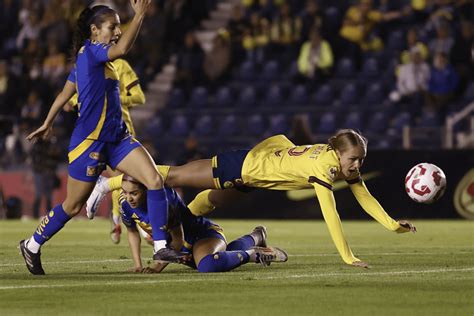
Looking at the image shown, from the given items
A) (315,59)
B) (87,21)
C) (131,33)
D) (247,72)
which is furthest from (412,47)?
(131,33)

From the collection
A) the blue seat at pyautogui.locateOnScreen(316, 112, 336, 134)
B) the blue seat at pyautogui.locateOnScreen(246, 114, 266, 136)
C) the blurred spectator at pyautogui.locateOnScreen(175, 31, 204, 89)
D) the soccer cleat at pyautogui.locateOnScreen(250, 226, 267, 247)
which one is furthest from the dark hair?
the blurred spectator at pyautogui.locateOnScreen(175, 31, 204, 89)

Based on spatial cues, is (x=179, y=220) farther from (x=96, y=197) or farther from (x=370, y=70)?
(x=370, y=70)

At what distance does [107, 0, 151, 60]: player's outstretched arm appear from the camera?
29.2 ft

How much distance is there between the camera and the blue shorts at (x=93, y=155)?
9602 millimetres

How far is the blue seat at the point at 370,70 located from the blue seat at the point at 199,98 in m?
3.49

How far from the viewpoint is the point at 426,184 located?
37.7 ft

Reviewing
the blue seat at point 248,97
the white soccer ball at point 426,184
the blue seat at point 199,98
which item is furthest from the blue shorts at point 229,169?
the blue seat at point 199,98

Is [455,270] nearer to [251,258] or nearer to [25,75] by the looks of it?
[251,258]

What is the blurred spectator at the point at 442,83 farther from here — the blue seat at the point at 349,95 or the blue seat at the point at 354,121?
the blue seat at the point at 349,95

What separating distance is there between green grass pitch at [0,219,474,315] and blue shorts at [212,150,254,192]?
757mm

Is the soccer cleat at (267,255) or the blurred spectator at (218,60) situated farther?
the blurred spectator at (218,60)

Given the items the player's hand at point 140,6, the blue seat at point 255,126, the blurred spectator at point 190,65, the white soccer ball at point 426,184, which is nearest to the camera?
the player's hand at point 140,6

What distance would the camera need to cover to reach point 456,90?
21.7m

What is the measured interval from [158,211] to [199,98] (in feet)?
51.0
